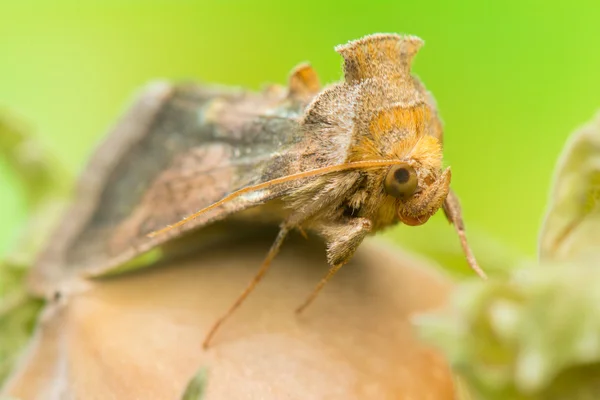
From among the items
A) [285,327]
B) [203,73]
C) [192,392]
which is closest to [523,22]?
[203,73]

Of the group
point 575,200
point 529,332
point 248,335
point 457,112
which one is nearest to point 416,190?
point 575,200

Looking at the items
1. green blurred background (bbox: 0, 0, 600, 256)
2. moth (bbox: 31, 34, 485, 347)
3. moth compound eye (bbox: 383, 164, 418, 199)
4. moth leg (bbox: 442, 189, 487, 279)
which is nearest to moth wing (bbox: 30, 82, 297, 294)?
moth (bbox: 31, 34, 485, 347)

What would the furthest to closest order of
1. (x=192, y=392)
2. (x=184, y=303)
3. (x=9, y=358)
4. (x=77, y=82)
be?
(x=77, y=82), (x=9, y=358), (x=184, y=303), (x=192, y=392)

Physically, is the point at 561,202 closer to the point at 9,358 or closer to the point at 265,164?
the point at 265,164

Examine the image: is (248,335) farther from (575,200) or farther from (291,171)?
(575,200)

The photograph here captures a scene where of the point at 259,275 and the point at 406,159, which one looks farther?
the point at 259,275

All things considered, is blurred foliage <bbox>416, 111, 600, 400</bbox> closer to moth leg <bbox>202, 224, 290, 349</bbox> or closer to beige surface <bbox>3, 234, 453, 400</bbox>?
beige surface <bbox>3, 234, 453, 400</bbox>
